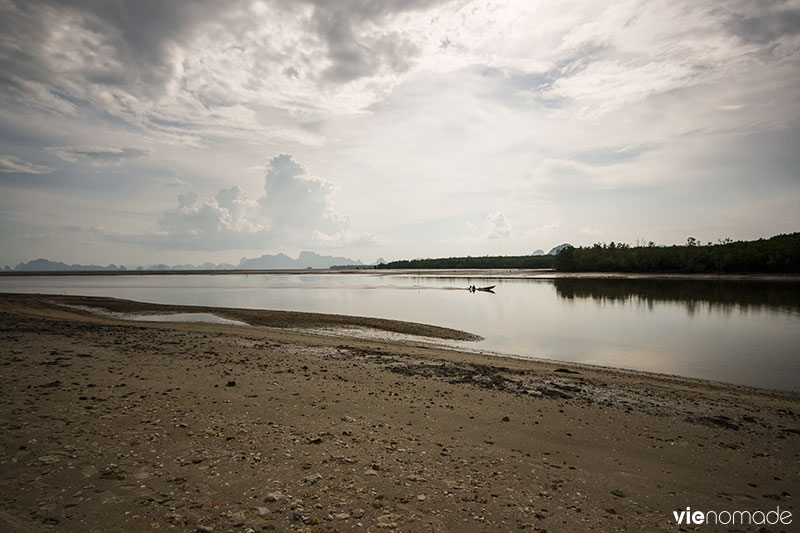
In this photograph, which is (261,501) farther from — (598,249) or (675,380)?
(598,249)

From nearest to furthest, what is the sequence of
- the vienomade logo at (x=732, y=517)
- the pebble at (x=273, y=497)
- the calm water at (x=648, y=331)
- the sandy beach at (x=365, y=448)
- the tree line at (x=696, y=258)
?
the sandy beach at (x=365, y=448), the pebble at (x=273, y=497), the vienomade logo at (x=732, y=517), the calm water at (x=648, y=331), the tree line at (x=696, y=258)

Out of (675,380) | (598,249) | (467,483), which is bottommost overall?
(675,380)

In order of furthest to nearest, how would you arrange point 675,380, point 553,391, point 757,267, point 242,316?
point 757,267, point 242,316, point 675,380, point 553,391

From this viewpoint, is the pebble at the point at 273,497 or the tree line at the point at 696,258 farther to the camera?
the tree line at the point at 696,258

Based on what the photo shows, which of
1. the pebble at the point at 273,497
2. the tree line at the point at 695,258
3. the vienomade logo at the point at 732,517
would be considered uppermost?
the tree line at the point at 695,258

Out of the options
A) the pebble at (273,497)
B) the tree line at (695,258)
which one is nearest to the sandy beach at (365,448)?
the pebble at (273,497)

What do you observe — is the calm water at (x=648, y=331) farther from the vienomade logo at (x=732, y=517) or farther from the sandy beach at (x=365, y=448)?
the vienomade logo at (x=732, y=517)

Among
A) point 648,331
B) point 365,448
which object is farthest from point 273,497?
point 648,331

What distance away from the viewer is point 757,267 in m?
83.7

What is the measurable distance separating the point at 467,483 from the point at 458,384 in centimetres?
580

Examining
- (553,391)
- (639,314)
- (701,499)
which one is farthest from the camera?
(639,314)

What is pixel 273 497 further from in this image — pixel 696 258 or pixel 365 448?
pixel 696 258

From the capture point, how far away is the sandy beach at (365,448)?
4.69 m

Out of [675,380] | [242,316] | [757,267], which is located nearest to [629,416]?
[675,380]
